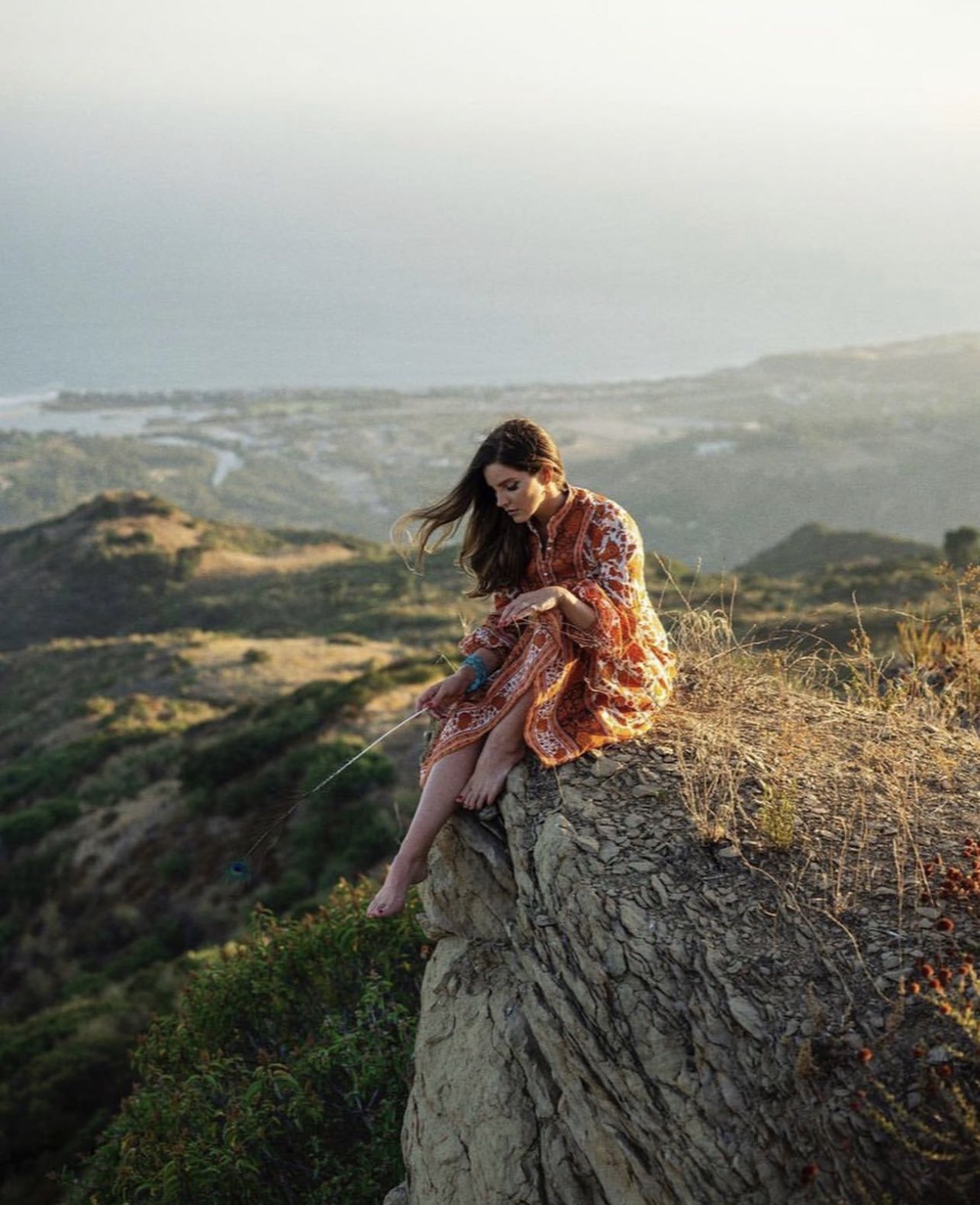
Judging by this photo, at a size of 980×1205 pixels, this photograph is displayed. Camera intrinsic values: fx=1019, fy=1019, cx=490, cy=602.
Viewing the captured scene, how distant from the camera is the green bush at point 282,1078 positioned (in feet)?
16.9

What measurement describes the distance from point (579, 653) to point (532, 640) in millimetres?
243

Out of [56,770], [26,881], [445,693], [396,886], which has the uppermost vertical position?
[445,693]

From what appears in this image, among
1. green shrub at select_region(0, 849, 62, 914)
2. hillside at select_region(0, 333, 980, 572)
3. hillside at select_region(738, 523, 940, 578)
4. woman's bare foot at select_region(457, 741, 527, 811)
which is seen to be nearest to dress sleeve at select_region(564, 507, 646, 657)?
woman's bare foot at select_region(457, 741, 527, 811)

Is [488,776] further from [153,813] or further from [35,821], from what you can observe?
[35,821]

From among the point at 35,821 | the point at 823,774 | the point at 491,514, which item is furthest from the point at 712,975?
the point at 35,821

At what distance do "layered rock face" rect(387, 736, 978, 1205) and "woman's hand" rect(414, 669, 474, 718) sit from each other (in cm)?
50

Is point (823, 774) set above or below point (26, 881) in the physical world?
above

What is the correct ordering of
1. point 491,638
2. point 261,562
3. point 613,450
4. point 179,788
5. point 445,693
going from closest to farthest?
point 445,693 < point 491,638 < point 179,788 < point 261,562 < point 613,450

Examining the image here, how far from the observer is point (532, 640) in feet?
14.3

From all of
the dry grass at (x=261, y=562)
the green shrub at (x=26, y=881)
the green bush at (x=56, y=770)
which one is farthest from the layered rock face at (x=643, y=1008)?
the dry grass at (x=261, y=562)

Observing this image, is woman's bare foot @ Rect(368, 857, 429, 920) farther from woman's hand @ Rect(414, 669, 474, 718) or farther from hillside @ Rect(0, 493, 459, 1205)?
woman's hand @ Rect(414, 669, 474, 718)

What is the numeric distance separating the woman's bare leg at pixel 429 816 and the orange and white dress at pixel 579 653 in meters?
0.07

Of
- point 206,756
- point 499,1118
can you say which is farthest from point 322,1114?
point 206,756

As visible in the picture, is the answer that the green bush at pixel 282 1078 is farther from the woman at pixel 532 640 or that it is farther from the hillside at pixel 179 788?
the woman at pixel 532 640
